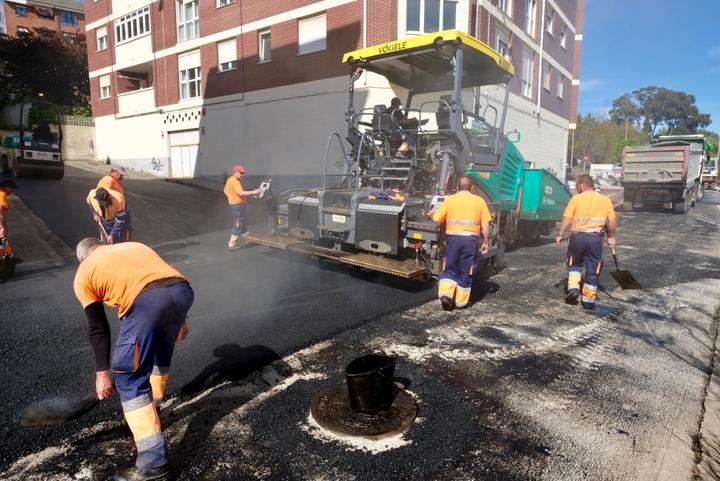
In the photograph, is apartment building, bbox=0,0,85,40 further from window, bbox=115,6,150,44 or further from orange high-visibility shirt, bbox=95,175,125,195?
orange high-visibility shirt, bbox=95,175,125,195

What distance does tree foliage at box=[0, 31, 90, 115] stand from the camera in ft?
98.6

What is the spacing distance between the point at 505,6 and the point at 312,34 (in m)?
6.81

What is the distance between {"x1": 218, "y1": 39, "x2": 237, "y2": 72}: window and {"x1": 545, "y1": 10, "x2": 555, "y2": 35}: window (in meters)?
13.4

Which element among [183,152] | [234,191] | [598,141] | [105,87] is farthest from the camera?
[598,141]

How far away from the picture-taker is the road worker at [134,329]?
7.68 feet

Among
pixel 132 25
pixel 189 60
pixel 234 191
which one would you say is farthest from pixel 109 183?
pixel 132 25

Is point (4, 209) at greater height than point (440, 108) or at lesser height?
lesser

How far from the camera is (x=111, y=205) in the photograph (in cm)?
612

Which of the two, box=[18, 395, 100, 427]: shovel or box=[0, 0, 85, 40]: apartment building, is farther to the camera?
box=[0, 0, 85, 40]: apartment building

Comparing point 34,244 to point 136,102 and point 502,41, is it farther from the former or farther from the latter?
point 136,102

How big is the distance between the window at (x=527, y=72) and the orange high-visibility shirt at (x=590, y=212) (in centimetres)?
1409

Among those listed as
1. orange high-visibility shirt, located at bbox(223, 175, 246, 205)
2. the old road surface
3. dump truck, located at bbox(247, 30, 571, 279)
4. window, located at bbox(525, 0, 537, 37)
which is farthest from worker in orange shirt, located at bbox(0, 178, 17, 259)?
window, located at bbox(525, 0, 537, 37)

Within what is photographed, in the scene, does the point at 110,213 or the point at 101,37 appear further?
the point at 101,37

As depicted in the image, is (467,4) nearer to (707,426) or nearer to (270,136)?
(270,136)
